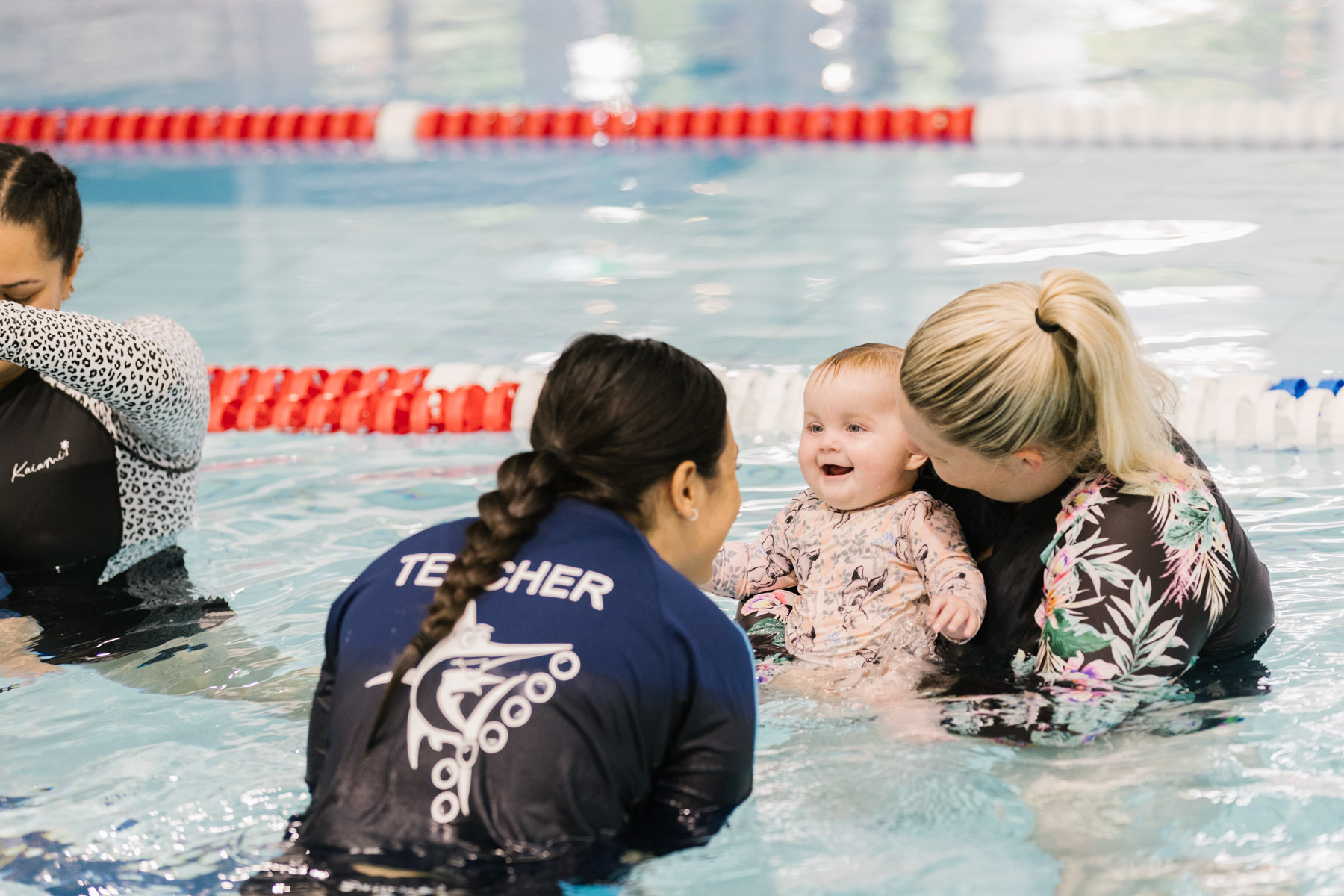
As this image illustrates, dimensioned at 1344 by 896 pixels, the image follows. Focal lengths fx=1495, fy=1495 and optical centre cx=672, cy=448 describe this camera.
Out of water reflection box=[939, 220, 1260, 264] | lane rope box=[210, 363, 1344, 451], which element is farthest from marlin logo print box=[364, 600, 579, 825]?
water reflection box=[939, 220, 1260, 264]

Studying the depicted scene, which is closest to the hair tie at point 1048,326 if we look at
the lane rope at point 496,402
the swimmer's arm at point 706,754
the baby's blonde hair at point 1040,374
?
the baby's blonde hair at point 1040,374

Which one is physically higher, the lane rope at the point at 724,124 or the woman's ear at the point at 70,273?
the lane rope at the point at 724,124

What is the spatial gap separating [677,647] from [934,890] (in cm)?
71

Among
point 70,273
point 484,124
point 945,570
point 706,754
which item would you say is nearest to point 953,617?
point 945,570

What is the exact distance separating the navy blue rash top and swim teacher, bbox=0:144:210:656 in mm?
1397

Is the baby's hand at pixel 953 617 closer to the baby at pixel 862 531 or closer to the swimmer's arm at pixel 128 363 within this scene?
the baby at pixel 862 531

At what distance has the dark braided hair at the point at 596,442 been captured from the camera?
2.02 m

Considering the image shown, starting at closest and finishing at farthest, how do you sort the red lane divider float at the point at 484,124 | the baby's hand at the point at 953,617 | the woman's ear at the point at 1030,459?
the woman's ear at the point at 1030,459 < the baby's hand at the point at 953,617 < the red lane divider float at the point at 484,124

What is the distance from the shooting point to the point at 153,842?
8.22ft

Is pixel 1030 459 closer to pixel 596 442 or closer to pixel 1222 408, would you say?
pixel 596 442

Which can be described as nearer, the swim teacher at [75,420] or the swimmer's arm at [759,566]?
the swim teacher at [75,420]

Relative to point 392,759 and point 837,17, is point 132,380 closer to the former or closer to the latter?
point 392,759

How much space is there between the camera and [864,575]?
312cm

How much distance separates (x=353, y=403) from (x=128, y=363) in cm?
218
